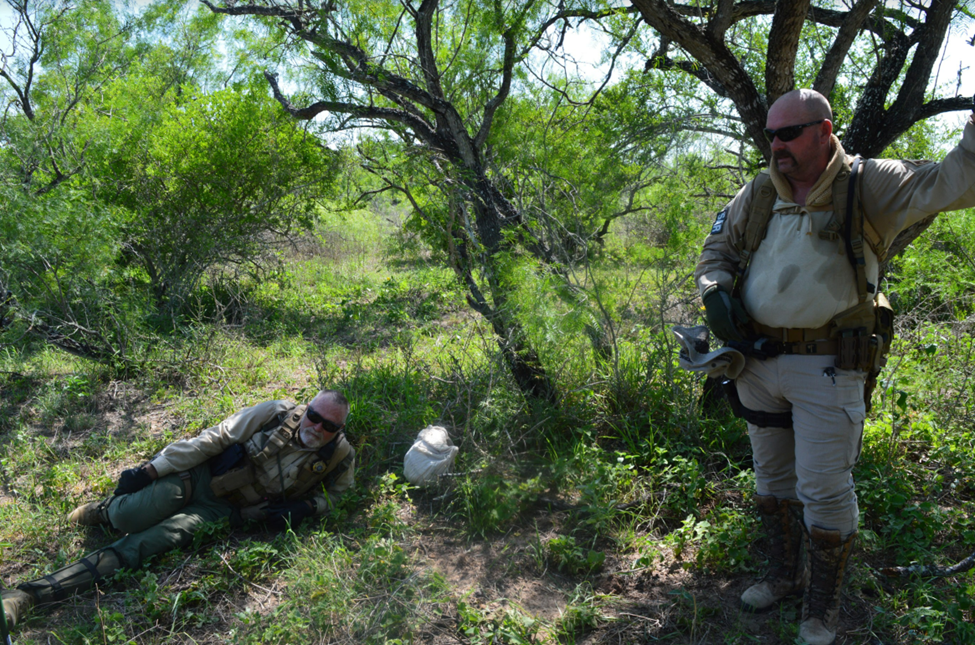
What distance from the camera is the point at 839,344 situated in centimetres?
237

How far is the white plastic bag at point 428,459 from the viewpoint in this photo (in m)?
3.78

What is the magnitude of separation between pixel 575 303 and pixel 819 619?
2.08 metres

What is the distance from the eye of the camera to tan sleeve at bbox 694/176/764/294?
262 cm

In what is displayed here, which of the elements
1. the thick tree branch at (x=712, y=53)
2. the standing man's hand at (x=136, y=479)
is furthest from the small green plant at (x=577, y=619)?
the thick tree branch at (x=712, y=53)

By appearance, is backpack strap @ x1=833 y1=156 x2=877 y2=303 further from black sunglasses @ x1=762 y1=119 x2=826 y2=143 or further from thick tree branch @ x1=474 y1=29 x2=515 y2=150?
thick tree branch @ x1=474 y1=29 x2=515 y2=150

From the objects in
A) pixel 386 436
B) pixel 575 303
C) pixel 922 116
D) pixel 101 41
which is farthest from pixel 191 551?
pixel 101 41

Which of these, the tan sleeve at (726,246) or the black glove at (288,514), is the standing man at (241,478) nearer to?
the black glove at (288,514)

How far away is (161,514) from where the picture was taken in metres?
3.46

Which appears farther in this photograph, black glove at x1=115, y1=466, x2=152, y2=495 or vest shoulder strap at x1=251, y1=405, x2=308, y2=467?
vest shoulder strap at x1=251, y1=405, x2=308, y2=467

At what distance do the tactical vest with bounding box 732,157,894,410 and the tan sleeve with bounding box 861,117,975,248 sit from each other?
4 cm

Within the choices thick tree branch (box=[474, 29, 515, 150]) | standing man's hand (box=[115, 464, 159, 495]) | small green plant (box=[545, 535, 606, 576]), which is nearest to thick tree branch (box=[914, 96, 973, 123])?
thick tree branch (box=[474, 29, 515, 150])

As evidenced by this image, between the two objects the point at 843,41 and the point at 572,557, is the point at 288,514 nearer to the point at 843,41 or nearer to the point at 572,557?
the point at 572,557

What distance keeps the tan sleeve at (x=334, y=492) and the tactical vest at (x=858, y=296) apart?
2502 millimetres

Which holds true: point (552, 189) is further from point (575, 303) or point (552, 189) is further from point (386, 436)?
point (386, 436)
